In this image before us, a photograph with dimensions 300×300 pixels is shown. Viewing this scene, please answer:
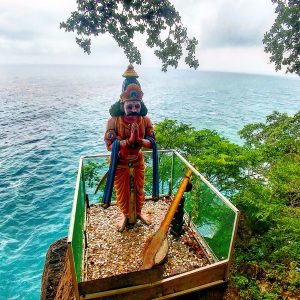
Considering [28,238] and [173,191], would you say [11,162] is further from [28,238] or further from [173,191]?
[173,191]

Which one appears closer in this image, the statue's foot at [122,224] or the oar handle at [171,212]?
the oar handle at [171,212]

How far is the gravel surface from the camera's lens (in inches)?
190

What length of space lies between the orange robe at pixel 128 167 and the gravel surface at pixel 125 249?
18.4 inches

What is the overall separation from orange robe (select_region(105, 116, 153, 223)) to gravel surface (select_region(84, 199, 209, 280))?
0.47m

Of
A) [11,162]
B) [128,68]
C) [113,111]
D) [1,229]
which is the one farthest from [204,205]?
[11,162]

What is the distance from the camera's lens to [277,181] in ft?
25.1

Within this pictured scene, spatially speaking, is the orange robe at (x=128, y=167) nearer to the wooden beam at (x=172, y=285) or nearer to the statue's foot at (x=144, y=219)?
the statue's foot at (x=144, y=219)

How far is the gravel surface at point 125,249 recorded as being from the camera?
4832mm

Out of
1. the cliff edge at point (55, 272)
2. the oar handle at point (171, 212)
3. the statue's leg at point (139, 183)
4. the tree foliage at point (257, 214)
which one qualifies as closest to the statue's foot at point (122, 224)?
the statue's leg at point (139, 183)

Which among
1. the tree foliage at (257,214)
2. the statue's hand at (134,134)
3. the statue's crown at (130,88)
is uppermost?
the statue's crown at (130,88)

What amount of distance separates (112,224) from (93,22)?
541cm

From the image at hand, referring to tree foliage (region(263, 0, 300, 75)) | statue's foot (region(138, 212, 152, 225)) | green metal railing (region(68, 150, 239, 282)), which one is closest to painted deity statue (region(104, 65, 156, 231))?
statue's foot (region(138, 212, 152, 225))

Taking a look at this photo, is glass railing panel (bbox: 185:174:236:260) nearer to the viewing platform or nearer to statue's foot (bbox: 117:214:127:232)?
the viewing platform

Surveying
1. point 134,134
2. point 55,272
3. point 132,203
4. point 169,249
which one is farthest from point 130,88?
point 55,272
